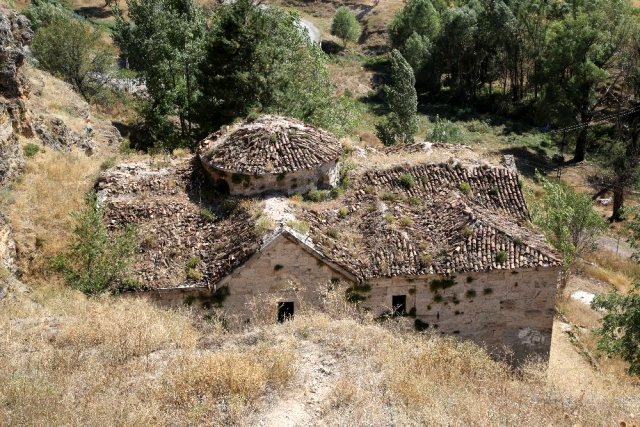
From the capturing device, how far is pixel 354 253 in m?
17.8

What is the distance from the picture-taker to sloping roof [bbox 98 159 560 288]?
17344mm

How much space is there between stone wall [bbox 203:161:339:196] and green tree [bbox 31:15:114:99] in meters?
27.1

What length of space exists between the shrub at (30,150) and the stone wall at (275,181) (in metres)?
7.53

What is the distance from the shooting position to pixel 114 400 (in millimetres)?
9531

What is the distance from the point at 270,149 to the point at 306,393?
411 inches

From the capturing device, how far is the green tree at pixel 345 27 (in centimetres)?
7550

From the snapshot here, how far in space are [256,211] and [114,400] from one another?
30.9 ft

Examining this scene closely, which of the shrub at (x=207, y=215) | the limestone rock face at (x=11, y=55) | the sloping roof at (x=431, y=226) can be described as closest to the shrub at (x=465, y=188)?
the sloping roof at (x=431, y=226)

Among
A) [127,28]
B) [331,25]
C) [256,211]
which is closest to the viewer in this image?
[256,211]

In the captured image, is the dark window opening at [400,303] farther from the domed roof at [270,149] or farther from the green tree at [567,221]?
the green tree at [567,221]

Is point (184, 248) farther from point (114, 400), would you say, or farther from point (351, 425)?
point (351, 425)

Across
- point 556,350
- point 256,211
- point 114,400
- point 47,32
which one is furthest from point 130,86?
point 114,400

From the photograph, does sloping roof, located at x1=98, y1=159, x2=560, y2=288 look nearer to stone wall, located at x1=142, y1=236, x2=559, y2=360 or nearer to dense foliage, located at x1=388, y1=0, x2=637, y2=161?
stone wall, located at x1=142, y1=236, x2=559, y2=360

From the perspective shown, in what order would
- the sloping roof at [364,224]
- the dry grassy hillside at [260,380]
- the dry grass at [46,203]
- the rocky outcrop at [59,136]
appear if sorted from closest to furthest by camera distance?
1. the dry grassy hillside at [260,380]
2. the sloping roof at [364,224]
3. the dry grass at [46,203]
4. the rocky outcrop at [59,136]
